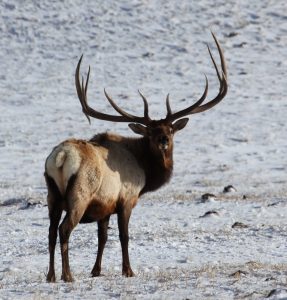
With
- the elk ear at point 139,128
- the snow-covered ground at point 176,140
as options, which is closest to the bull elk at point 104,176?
the elk ear at point 139,128

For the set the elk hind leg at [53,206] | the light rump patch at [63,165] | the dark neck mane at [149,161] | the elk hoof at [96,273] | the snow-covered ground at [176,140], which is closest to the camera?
the light rump patch at [63,165]

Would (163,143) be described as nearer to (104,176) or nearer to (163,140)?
(163,140)

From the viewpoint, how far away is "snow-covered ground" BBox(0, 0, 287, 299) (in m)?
9.48

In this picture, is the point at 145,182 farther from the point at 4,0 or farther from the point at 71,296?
the point at 4,0

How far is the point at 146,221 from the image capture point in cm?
1444

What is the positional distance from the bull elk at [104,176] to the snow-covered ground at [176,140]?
54 centimetres

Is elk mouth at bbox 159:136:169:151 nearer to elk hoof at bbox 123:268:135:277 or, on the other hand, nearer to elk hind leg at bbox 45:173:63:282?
elk hoof at bbox 123:268:135:277

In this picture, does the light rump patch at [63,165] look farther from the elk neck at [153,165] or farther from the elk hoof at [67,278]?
the elk neck at [153,165]

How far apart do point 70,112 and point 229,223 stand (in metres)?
17.6

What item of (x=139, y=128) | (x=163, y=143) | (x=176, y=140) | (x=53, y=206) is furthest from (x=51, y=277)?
(x=176, y=140)

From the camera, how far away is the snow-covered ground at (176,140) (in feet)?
31.1

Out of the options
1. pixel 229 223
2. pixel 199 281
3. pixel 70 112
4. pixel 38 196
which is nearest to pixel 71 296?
pixel 199 281

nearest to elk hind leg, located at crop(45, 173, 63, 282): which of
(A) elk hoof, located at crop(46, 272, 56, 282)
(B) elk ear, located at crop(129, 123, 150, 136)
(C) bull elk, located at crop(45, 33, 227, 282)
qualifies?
(C) bull elk, located at crop(45, 33, 227, 282)

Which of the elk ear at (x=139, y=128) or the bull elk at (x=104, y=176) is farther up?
the elk ear at (x=139, y=128)
